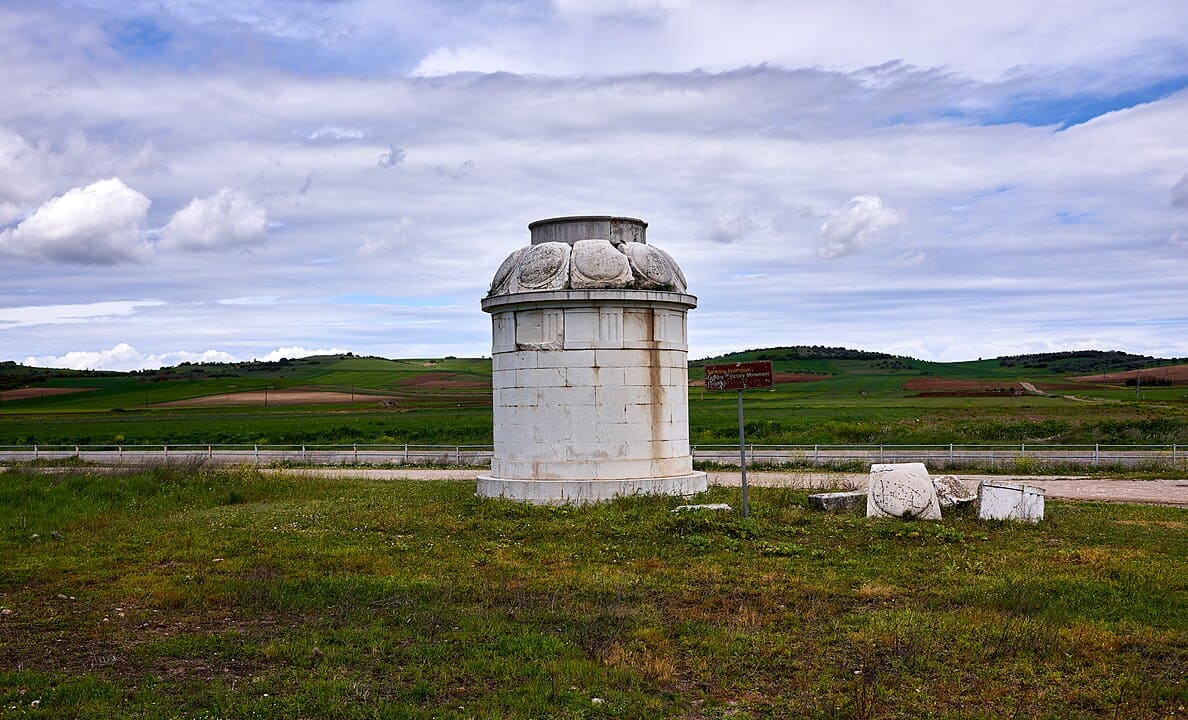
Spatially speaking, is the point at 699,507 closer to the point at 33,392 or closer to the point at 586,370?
the point at 586,370

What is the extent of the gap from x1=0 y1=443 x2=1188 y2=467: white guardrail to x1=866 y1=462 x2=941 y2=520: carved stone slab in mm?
13322

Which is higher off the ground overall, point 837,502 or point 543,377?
point 543,377

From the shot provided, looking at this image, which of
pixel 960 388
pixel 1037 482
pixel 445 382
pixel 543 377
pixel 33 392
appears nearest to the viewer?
pixel 543 377

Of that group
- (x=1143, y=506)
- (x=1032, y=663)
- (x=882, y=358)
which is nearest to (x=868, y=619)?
(x=1032, y=663)

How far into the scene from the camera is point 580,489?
688 inches

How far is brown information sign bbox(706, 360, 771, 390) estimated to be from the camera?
619 inches

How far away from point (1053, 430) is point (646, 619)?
36.3m

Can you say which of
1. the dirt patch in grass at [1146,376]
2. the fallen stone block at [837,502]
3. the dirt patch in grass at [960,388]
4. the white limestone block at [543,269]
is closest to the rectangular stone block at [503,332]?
the white limestone block at [543,269]

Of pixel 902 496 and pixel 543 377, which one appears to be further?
pixel 543 377

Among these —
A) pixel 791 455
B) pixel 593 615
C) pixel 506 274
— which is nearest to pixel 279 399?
pixel 791 455

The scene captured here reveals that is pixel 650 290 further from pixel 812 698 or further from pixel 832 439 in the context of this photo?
pixel 832 439

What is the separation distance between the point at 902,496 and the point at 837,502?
4.78 feet

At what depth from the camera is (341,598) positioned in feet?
35.0

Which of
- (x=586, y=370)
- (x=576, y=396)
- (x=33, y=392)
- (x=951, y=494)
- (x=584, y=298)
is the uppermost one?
(x=584, y=298)
